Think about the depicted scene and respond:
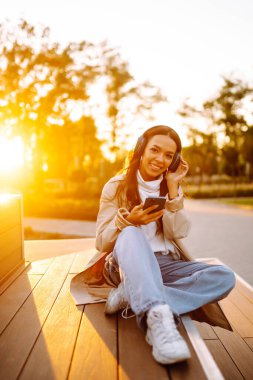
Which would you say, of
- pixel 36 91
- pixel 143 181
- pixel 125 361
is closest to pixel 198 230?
pixel 143 181

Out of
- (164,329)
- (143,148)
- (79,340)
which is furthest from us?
(143,148)

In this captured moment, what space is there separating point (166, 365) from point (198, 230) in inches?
279

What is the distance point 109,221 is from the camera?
8.03 feet

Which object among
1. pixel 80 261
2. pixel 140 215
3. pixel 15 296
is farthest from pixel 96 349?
pixel 80 261

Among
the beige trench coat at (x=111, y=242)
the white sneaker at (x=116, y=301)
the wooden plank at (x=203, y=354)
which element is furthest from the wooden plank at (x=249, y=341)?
the white sneaker at (x=116, y=301)

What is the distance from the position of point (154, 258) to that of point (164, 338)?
1.50 ft

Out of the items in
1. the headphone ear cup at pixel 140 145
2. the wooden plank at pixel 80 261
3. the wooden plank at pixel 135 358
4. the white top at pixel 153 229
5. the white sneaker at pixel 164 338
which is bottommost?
the wooden plank at pixel 80 261

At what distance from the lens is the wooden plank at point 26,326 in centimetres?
177

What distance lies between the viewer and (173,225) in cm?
242

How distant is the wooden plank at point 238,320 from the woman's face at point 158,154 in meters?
1.40

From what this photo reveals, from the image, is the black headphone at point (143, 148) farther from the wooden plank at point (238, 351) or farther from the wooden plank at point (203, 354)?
the wooden plank at point (238, 351)

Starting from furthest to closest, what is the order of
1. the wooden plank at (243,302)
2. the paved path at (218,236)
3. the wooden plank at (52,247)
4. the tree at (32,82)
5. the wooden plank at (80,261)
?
the tree at (32,82), the paved path at (218,236), the wooden plank at (52,247), the wooden plank at (80,261), the wooden plank at (243,302)

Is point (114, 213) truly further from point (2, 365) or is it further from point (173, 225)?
point (2, 365)

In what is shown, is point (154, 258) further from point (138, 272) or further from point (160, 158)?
point (160, 158)
